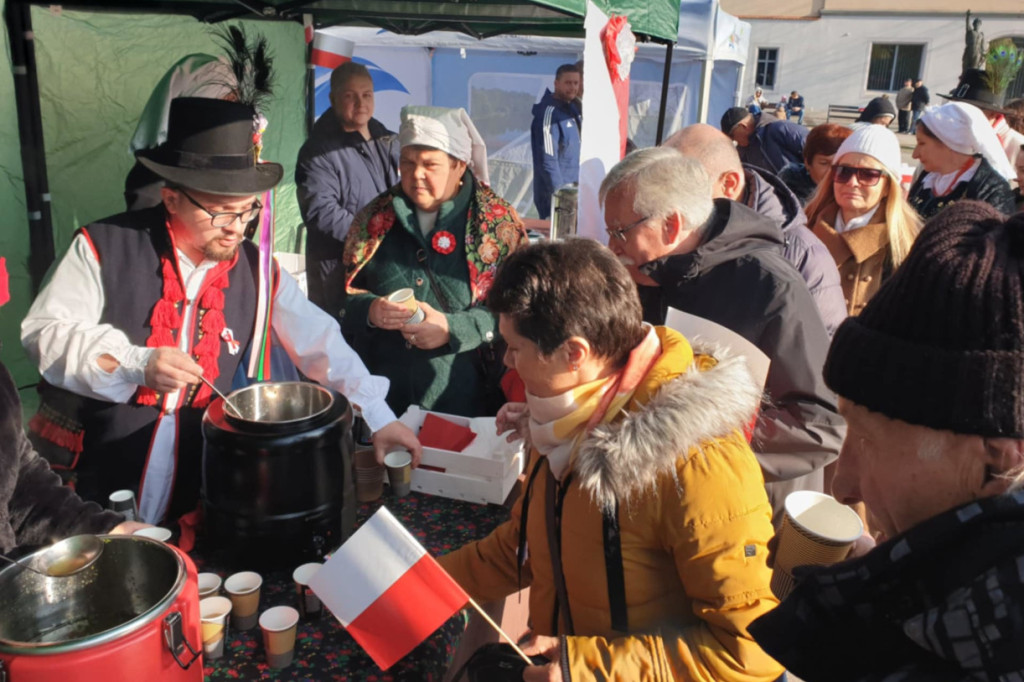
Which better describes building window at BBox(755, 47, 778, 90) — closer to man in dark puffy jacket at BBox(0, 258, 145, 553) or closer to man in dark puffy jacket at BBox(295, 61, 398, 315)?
man in dark puffy jacket at BBox(295, 61, 398, 315)

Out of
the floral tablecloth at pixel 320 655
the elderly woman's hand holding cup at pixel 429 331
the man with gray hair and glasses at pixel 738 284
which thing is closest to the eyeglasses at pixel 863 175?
the man with gray hair and glasses at pixel 738 284

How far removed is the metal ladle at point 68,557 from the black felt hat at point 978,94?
20.4 ft

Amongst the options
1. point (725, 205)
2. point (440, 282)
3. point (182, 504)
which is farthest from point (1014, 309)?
point (440, 282)

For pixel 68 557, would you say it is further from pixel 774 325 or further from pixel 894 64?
pixel 894 64

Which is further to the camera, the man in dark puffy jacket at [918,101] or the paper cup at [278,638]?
the man in dark puffy jacket at [918,101]

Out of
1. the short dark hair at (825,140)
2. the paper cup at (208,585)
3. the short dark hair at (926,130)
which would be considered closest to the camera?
the paper cup at (208,585)

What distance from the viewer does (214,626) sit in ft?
4.68

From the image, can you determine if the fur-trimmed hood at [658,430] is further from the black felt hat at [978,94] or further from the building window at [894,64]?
the building window at [894,64]

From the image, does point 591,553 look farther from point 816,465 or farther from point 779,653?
point 816,465

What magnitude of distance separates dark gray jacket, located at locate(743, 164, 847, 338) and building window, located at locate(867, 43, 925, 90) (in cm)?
3357

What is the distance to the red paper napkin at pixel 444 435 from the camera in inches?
91.2

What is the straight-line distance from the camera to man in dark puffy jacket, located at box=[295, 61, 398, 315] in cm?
455

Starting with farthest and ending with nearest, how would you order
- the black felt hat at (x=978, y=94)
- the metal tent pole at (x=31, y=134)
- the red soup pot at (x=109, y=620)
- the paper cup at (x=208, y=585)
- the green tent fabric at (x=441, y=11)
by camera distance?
the black felt hat at (x=978, y=94) < the green tent fabric at (x=441, y=11) < the metal tent pole at (x=31, y=134) < the paper cup at (x=208, y=585) < the red soup pot at (x=109, y=620)

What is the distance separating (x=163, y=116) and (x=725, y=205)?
82.4 inches
